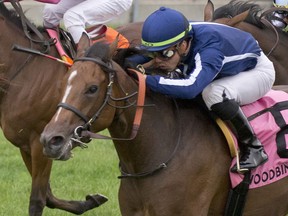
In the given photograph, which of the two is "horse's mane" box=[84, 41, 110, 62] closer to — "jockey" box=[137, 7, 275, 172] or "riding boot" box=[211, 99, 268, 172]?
"jockey" box=[137, 7, 275, 172]

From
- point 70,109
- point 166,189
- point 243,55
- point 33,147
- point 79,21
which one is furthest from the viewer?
point 79,21

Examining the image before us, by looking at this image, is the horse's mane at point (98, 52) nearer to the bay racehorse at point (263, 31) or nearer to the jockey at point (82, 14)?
the jockey at point (82, 14)


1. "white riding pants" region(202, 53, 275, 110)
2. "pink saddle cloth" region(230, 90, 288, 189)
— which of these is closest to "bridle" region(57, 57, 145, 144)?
"white riding pants" region(202, 53, 275, 110)

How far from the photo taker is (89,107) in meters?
4.20

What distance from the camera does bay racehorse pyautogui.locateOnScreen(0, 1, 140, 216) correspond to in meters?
6.32

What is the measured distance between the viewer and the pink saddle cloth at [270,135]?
486cm

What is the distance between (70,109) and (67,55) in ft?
8.19

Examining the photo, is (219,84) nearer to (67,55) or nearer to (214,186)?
(214,186)

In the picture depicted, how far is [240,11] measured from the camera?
7.95m

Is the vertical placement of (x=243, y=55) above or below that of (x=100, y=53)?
below

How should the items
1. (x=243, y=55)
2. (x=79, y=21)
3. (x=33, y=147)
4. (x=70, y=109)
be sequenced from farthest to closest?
(x=79, y=21) → (x=33, y=147) → (x=243, y=55) → (x=70, y=109)

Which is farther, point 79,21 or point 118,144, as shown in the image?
point 79,21

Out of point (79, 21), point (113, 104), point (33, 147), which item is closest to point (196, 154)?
point (113, 104)

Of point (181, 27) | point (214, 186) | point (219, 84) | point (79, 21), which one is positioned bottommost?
point (79, 21)
